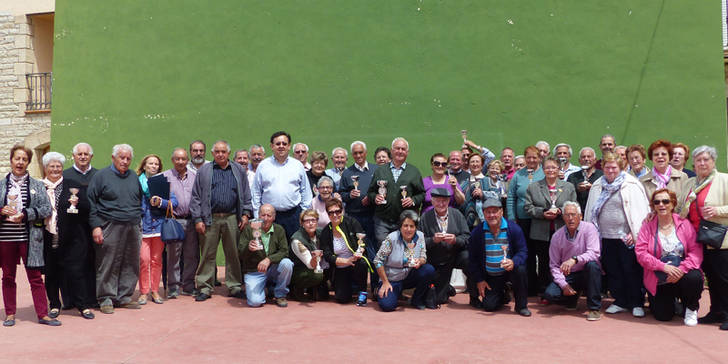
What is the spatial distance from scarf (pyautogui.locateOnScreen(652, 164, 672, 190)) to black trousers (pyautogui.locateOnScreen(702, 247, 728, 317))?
2.51 ft

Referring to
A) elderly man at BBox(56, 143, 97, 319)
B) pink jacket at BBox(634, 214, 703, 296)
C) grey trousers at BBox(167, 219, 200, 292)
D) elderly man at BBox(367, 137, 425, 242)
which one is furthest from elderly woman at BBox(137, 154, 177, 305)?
pink jacket at BBox(634, 214, 703, 296)

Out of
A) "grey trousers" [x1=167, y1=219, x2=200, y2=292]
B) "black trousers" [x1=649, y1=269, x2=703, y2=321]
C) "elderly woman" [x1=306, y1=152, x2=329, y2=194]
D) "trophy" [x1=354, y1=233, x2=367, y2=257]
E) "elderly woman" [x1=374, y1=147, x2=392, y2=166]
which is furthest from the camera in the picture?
"elderly woman" [x1=374, y1=147, x2=392, y2=166]

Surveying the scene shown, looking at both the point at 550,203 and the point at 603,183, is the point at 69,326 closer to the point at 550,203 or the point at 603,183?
the point at 550,203

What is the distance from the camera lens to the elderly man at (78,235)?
5484mm

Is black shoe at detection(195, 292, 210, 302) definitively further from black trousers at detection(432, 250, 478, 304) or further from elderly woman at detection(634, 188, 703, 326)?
elderly woman at detection(634, 188, 703, 326)

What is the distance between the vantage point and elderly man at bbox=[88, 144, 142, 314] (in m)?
5.74

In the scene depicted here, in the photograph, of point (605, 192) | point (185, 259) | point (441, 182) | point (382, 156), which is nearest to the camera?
point (605, 192)

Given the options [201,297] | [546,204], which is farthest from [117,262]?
[546,204]

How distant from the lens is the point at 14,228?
516cm

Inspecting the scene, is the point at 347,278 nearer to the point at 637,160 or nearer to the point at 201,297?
the point at 201,297

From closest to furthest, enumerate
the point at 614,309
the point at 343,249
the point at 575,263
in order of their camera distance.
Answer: the point at 575,263, the point at 614,309, the point at 343,249

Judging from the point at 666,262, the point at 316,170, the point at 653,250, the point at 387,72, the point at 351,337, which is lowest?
the point at 351,337

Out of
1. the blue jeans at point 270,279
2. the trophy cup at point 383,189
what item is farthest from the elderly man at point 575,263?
the blue jeans at point 270,279

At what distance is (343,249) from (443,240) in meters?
1.04
